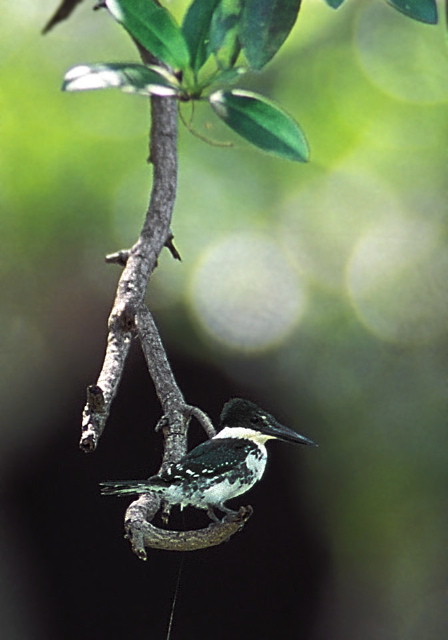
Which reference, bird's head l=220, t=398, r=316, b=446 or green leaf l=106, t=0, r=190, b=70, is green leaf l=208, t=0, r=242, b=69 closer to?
green leaf l=106, t=0, r=190, b=70

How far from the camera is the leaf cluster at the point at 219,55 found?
5.27ft

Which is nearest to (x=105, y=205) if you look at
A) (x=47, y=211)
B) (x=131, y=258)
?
(x=47, y=211)

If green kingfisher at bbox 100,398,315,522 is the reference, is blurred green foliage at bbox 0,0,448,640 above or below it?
below

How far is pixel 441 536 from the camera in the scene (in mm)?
4754

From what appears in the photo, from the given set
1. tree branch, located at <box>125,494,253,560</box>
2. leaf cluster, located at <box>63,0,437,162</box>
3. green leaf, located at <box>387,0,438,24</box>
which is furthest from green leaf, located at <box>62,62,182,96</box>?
tree branch, located at <box>125,494,253,560</box>

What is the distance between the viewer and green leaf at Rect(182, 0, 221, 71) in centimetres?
171

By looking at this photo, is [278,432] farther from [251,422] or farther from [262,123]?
[262,123]

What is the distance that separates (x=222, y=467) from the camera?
155 centimetres

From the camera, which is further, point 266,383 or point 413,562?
point 413,562

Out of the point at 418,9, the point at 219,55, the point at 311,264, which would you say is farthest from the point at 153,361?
the point at 311,264

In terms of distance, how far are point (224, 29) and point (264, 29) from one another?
13 cm

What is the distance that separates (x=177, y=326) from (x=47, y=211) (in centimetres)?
71

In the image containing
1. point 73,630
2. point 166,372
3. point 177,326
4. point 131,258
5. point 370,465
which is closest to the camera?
point 166,372

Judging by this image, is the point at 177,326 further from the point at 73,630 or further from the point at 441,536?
the point at 441,536
